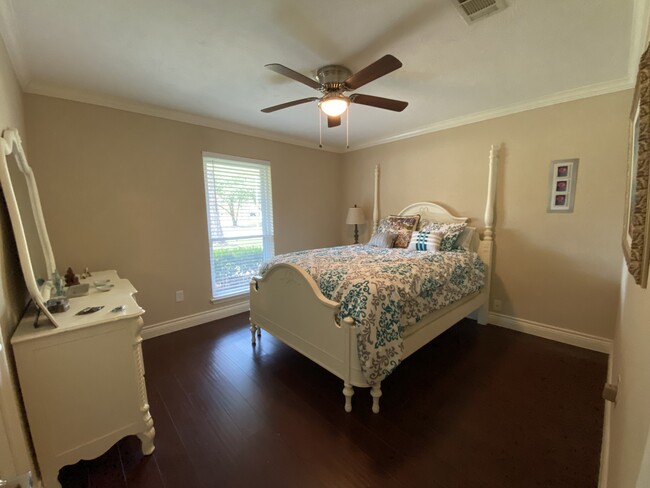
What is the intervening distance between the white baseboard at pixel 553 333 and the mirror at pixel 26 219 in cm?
384

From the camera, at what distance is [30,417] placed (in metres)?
1.21

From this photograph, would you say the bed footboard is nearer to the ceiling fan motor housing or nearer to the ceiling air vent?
the ceiling fan motor housing

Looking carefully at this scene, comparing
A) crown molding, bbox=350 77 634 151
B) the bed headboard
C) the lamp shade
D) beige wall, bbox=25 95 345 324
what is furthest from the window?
crown molding, bbox=350 77 634 151

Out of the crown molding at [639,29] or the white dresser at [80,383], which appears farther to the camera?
the crown molding at [639,29]

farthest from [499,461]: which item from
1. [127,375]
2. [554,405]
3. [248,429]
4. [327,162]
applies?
[327,162]

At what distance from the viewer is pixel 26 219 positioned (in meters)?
1.58

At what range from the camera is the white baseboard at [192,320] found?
2.87m

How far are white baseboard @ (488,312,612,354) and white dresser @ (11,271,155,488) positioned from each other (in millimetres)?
3432

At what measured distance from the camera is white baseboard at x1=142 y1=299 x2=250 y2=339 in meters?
2.87

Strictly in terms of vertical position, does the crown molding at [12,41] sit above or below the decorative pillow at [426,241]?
above

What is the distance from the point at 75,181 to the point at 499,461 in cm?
377

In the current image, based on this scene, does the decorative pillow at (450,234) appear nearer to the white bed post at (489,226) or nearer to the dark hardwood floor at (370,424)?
the white bed post at (489,226)

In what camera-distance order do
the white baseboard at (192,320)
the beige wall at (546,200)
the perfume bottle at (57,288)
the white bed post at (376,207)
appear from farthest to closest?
1. the white bed post at (376,207)
2. the white baseboard at (192,320)
3. the beige wall at (546,200)
4. the perfume bottle at (57,288)

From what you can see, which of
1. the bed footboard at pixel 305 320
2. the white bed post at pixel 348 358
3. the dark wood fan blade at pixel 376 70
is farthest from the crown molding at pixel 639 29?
the bed footboard at pixel 305 320
